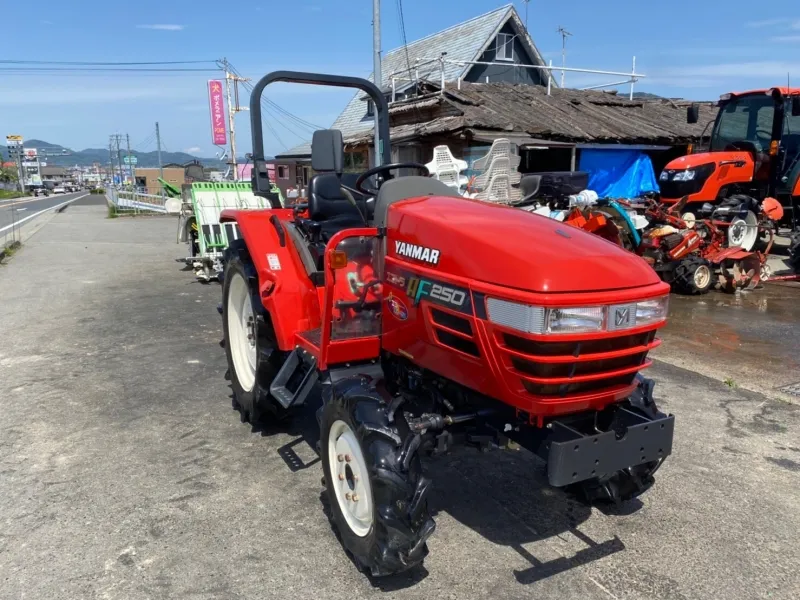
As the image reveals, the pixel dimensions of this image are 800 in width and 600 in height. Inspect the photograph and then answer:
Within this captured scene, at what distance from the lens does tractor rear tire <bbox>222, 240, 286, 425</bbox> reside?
3.57 m

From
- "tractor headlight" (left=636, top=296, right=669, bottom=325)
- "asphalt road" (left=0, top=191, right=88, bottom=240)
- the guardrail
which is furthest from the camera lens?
the guardrail

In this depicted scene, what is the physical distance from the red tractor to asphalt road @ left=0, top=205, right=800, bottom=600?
6001mm

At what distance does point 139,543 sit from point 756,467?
121 inches

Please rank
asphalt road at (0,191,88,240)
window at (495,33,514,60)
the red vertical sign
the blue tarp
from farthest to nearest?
the red vertical sign → window at (495,33,514,60) → asphalt road at (0,191,88,240) → the blue tarp

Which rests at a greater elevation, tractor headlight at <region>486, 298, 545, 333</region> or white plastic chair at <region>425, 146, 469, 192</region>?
white plastic chair at <region>425, 146, 469, 192</region>

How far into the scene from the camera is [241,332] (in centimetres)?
427

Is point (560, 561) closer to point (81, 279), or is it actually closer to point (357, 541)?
point (357, 541)

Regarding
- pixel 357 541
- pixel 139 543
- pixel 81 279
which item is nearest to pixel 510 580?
pixel 357 541

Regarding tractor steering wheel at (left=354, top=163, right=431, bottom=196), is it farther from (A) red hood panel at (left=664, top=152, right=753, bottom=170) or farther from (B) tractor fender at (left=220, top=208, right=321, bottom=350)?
(A) red hood panel at (left=664, top=152, right=753, bottom=170)

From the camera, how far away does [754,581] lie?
7.98 feet

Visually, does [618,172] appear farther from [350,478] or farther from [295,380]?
[350,478]

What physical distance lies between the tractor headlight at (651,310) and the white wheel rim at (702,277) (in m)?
6.15

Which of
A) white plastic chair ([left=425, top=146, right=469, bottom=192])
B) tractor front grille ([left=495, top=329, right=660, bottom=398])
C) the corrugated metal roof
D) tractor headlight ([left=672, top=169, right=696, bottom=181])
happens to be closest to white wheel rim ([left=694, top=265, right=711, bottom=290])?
tractor headlight ([left=672, top=169, right=696, bottom=181])

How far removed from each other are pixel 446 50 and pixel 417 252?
19868mm
